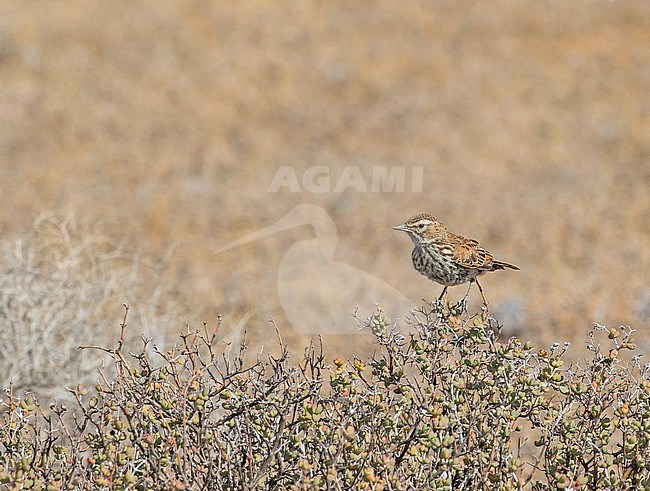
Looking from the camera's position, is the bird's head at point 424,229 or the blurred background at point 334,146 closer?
the bird's head at point 424,229

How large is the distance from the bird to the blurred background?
8.27 ft

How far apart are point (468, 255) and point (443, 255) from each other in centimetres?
10

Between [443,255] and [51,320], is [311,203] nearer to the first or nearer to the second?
[51,320]

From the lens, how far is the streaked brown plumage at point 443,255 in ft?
10.5

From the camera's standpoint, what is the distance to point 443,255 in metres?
3.20

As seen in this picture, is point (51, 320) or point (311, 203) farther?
point (311, 203)

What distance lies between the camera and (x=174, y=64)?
13695mm

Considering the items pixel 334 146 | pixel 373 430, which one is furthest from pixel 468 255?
pixel 334 146

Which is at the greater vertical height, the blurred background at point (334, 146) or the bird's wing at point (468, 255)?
the blurred background at point (334, 146)

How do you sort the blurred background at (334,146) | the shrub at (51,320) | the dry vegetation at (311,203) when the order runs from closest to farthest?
the dry vegetation at (311,203)
the shrub at (51,320)
the blurred background at (334,146)

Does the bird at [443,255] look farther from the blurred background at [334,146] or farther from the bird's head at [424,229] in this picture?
the blurred background at [334,146]

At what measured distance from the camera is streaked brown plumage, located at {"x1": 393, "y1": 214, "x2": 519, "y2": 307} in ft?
10.5

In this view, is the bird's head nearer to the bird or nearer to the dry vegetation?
the bird

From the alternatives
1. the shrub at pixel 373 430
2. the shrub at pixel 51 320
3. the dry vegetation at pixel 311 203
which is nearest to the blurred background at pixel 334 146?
the dry vegetation at pixel 311 203
